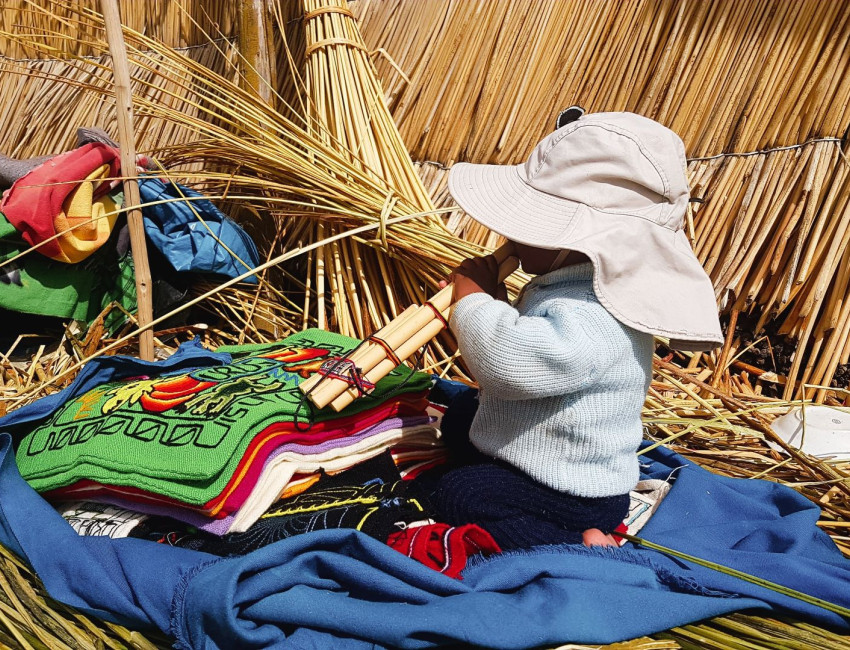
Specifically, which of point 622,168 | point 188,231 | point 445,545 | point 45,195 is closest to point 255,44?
point 188,231

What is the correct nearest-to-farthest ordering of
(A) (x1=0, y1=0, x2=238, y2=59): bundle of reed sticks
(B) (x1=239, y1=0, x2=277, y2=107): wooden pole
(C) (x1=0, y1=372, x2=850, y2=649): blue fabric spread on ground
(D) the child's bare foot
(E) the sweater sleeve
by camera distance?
Answer: (C) (x1=0, y1=372, x2=850, y2=649): blue fabric spread on ground, (E) the sweater sleeve, (D) the child's bare foot, (B) (x1=239, y1=0, x2=277, y2=107): wooden pole, (A) (x1=0, y1=0, x2=238, y2=59): bundle of reed sticks

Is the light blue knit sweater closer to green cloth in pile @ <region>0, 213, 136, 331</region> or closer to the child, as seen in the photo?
the child

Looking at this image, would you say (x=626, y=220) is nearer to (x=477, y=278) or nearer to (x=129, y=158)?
(x=477, y=278)

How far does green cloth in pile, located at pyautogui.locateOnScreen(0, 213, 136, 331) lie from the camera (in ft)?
5.99

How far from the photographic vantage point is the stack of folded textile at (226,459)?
1.21 m

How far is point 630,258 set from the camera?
119 cm

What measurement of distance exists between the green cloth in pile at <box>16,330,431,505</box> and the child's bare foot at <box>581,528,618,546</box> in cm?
47

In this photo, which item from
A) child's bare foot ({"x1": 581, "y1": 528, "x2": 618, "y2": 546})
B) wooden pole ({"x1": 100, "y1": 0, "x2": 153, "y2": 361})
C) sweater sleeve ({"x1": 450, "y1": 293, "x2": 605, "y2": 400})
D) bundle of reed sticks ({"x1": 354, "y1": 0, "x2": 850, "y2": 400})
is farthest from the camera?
bundle of reed sticks ({"x1": 354, "y1": 0, "x2": 850, "y2": 400})

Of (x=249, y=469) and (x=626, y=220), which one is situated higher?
(x=626, y=220)

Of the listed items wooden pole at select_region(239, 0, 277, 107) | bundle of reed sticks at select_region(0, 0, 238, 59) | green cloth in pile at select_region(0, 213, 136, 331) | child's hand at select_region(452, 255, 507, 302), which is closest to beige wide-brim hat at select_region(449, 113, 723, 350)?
child's hand at select_region(452, 255, 507, 302)

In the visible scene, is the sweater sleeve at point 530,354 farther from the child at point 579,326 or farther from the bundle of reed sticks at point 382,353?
the bundle of reed sticks at point 382,353

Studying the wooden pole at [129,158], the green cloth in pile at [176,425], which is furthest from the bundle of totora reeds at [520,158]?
the green cloth in pile at [176,425]

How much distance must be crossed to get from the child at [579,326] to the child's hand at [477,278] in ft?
0.05

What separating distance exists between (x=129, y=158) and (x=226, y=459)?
2.90 ft
